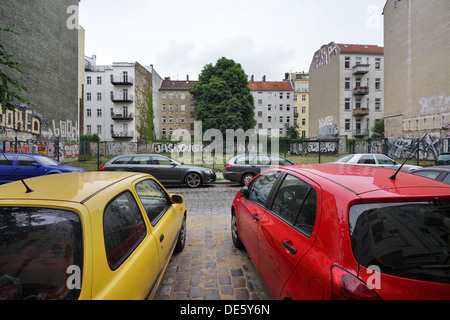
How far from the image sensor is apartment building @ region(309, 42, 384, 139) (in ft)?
135

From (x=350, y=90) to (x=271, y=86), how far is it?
1101 inches

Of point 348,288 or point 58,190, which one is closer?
point 348,288

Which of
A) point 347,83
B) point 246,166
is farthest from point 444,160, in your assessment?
point 347,83

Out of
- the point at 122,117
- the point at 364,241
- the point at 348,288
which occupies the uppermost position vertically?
the point at 122,117

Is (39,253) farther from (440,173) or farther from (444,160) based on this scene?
(444,160)

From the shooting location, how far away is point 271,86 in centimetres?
6706

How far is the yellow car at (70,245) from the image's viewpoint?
146 cm

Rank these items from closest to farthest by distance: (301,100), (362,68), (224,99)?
(362,68)
(224,99)
(301,100)

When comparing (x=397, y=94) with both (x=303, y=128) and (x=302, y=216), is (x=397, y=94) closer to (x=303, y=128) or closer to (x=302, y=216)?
(x=302, y=216)

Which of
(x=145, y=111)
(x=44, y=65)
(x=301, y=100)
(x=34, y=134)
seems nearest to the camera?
(x=34, y=134)

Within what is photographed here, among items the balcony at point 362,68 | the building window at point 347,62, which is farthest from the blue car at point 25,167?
the building window at point 347,62

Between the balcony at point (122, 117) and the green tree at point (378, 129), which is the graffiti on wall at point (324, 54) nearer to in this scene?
the green tree at point (378, 129)

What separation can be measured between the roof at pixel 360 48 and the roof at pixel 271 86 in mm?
21491
